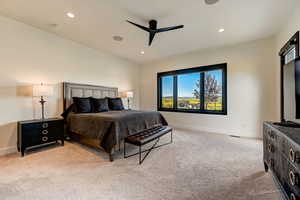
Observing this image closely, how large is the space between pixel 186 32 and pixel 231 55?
1776mm

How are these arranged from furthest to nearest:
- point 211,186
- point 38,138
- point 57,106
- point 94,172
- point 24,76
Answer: point 57,106 → point 24,76 → point 38,138 → point 94,172 → point 211,186

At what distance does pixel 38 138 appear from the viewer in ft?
9.64

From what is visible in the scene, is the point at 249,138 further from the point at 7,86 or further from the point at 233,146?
the point at 7,86

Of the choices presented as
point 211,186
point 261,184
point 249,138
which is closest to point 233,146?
point 249,138

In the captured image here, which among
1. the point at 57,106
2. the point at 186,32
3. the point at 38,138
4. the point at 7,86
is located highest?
the point at 186,32

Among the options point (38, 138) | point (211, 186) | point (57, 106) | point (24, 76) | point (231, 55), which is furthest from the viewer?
point (231, 55)

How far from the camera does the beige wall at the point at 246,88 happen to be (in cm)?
372

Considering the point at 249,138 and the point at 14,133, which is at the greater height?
the point at 14,133

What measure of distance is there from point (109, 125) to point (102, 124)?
201mm

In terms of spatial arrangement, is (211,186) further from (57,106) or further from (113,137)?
(57,106)

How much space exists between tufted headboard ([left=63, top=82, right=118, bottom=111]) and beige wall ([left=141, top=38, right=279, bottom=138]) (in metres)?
3.09

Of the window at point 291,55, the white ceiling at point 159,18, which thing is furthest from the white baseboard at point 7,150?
the window at point 291,55

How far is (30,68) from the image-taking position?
3293 millimetres

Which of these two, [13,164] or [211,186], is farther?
[13,164]
